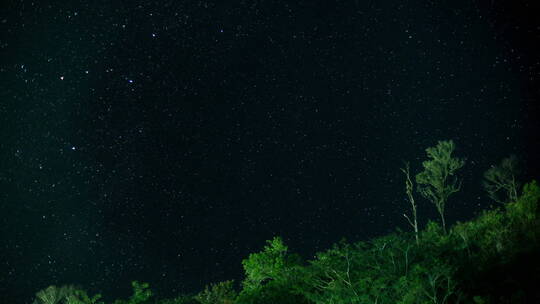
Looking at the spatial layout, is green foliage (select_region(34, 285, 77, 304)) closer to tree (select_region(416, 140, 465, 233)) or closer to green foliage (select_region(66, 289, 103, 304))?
green foliage (select_region(66, 289, 103, 304))

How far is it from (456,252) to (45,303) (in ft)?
87.5

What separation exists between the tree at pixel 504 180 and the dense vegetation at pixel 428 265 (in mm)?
5927

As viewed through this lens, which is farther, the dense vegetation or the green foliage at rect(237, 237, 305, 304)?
the green foliage at rect(237, 237, 305, 304)

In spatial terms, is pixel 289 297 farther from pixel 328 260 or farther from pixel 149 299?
pixel 149 299

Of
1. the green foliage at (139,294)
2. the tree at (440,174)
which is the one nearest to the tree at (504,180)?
the tree at (440,174)

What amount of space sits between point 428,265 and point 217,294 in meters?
15.5

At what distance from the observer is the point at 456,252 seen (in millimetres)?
19703

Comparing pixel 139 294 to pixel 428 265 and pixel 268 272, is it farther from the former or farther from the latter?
pixel 428 265

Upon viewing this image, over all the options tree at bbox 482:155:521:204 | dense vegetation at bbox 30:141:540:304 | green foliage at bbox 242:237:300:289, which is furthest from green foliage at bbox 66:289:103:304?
tree at bbox 482:155:521:204

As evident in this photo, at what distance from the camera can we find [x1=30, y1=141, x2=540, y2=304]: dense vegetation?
47.9 ft

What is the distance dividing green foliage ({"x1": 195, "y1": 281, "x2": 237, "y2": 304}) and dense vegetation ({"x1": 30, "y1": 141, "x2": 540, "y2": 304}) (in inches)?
3.0

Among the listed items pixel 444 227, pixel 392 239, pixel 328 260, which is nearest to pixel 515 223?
pixel 444 227

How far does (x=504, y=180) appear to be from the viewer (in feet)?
94.9

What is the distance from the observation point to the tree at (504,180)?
2862 cm
